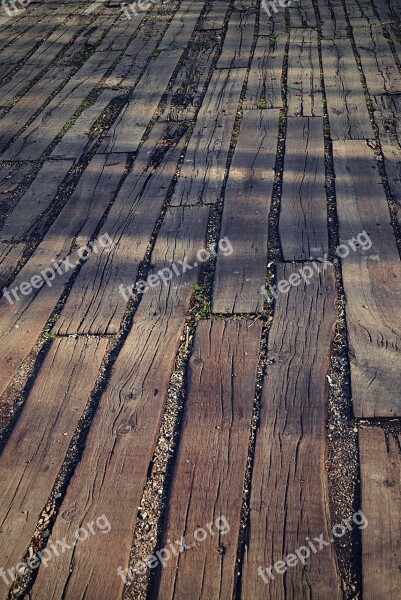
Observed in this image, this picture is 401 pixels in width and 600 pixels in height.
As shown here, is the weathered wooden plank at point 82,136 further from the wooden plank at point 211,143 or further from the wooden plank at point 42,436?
the wooden plank at point 42,436

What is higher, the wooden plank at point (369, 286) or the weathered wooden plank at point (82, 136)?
the weathered wooden plank at point (82, 136)

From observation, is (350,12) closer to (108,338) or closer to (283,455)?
(108,338)

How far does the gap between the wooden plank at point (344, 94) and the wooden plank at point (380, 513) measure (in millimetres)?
2162

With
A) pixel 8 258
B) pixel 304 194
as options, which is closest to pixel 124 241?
pixel 8 258

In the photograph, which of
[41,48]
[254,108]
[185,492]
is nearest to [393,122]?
[254,108]

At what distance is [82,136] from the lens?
380 cm

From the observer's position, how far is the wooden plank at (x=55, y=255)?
2.40 metres

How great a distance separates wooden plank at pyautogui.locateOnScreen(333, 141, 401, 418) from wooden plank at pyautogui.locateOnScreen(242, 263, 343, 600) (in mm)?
110

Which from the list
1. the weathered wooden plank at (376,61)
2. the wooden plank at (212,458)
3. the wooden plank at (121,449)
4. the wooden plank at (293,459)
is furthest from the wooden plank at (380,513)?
the weathered wooden plank at (376,61)

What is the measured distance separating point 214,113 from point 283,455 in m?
2.62

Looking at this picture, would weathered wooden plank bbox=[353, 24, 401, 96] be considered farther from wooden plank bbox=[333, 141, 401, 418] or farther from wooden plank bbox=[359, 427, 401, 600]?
wooden plank bbox=[359, 427, 401, 600]

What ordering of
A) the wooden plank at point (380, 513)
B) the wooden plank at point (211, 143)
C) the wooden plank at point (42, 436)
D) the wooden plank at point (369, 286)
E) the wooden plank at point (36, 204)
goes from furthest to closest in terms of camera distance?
the wooden plank at point (211, 143)
the wooden plank at point (36, 204)
the wooden plank at point (369, 286)
the wooden plank at point (42, 436)
the wooden plank at point (380, 513)

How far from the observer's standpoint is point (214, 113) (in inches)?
153

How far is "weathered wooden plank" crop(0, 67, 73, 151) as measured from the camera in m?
3.93
